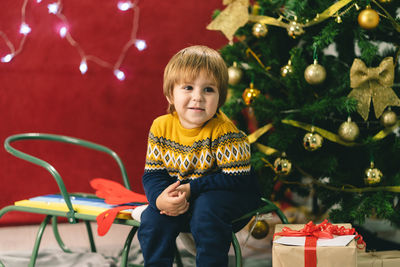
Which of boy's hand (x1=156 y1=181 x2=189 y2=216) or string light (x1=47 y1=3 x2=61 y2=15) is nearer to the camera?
boy's hand (x1=156 y1=181 x2=189 y2=216)

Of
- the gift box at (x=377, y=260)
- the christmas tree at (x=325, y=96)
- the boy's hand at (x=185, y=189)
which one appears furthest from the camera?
the christmas tree at (x=325, y=96)

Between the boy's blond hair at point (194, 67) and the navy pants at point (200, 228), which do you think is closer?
the navy pants at point (200, 228)

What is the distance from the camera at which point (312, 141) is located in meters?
1.81

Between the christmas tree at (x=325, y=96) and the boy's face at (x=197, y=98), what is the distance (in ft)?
1.70

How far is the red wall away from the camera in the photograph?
246cm

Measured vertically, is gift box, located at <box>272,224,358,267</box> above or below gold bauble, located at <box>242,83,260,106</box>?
below

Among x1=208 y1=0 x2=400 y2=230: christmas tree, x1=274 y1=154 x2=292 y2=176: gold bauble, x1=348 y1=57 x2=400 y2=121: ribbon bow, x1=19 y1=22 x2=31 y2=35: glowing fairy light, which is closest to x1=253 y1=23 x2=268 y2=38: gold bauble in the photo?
x1=208 y1=0 x2=400 y2=230: christmas tree

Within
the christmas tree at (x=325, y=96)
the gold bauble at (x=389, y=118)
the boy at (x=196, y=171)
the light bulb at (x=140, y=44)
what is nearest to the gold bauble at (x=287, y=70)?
the christmas tree at (x=325, y=96)

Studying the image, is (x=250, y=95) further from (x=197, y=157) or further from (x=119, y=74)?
(x=119, y=74)

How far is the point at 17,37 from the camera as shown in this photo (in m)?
2.42

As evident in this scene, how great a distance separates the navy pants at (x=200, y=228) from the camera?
1320 millimetres

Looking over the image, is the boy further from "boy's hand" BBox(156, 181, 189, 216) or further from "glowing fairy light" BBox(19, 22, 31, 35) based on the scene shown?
"glowing fairy light" BBox(19, 22, 31, 35)

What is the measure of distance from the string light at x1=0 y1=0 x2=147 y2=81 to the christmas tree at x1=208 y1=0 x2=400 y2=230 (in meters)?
0.67

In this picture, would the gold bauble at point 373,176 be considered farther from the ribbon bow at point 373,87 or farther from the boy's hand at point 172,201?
→ the boy's hand at point 172,201
